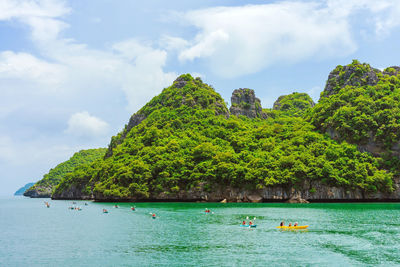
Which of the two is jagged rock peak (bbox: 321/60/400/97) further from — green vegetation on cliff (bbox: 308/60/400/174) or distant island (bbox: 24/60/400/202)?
distant island (bbox: 24/60/400/202)

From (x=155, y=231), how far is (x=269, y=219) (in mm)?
20478

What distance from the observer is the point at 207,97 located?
169500 millimetres

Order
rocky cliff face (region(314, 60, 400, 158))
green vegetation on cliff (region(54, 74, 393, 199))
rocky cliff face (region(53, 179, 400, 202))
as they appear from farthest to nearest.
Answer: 1. rocky cliff face (region(314, 60, 400, 158))
2. green vegetation on cliff (region(54, 74, 393, 199))
3. rocky cliff face (region(53, 179, 400, 202))

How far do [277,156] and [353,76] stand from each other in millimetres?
55379

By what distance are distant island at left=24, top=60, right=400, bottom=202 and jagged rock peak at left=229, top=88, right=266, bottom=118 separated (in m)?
25.5

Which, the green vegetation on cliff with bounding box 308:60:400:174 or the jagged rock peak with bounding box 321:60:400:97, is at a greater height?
the jagged rock peak with bounding box 321:60:400:97

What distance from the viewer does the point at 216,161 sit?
11038cm

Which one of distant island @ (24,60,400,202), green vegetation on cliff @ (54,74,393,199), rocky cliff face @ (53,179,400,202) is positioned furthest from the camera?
green vegetation on cliff @ (54,74,393,199)

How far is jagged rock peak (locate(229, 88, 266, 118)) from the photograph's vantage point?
17870cm

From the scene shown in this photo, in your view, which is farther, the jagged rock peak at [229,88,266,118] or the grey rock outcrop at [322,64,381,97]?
the jagged rock peak at [229,88,266,118]

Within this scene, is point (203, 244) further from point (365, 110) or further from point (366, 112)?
point (365, 110)

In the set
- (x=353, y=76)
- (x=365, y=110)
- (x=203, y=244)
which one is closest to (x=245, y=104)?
(x=353, y=76)

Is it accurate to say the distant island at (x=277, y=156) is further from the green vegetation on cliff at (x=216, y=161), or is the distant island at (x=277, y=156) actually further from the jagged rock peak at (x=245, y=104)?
the jagged rock peak at (x=245, y=104)

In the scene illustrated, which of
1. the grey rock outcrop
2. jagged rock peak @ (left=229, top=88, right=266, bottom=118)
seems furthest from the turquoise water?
jagged rock peak @ (left=229, top=88, right=266, bottom=118)
